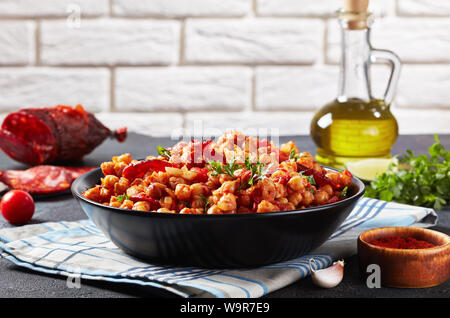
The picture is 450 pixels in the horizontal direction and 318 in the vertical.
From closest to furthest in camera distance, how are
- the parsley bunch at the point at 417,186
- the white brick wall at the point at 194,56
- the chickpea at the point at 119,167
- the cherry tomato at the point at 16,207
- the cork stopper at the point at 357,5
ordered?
the chickpea at the point at 119,167 < the cherry tomato at the point at 16,207 < the parsley bunch at the point at 417,186 < the cork stopper at the point at 357,5 < the white brick wall at the point at 194,56

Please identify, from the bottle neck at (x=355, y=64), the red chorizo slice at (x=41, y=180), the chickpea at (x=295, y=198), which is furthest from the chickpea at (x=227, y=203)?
the bottle neck at (x=355, y=64)

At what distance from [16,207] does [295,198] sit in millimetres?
771

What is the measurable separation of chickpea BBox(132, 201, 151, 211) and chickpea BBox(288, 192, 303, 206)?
258 millimetres

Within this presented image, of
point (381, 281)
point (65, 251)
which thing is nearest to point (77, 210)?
point (65, 251)

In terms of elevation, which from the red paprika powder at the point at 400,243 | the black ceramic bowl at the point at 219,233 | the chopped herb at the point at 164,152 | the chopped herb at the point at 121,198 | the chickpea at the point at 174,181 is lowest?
the red paprika powder at the point at 400,243

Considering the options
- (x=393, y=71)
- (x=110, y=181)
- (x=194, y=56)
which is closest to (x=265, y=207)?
(x=110, y=181)

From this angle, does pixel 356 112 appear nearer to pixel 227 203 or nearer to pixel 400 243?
pixel 400 243

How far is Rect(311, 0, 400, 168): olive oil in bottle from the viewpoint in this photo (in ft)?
6.58

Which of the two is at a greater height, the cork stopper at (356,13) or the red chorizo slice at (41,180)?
the cork stopper at (356,13)

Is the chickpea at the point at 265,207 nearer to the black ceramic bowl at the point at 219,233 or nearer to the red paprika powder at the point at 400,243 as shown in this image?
the black ceramic bowl at the point at 219,233

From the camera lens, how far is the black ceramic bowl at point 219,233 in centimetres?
105

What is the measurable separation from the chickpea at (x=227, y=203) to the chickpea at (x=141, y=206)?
5.5 inches

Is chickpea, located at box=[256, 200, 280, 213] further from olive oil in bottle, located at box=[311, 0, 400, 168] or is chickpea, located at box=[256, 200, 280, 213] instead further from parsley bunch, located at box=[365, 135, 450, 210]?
olive oil in bottle, located at box=[311, 0, 400, 168]

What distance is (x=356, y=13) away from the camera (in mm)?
1961
